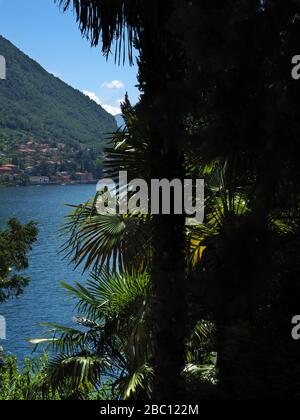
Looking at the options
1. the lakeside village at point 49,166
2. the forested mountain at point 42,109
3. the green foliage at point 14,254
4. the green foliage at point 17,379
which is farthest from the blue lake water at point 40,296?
the forested mountain at point 42,109

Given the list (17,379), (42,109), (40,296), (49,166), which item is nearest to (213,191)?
(17,379)

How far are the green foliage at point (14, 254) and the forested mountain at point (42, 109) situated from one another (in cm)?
7404

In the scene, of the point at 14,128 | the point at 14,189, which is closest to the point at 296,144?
the point at 14,128

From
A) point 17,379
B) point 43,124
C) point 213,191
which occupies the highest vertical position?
point 43,124

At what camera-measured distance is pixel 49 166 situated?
300ft

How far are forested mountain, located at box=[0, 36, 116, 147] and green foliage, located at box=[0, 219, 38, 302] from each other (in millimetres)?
74043

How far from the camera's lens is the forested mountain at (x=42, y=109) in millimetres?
92894

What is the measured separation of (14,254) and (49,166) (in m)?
78.4

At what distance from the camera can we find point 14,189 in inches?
3954

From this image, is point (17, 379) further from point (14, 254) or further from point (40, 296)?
point (40, 296)

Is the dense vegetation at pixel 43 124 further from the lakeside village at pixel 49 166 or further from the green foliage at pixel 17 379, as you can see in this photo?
the green foliage at pixel 17 379

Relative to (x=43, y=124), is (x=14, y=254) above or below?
below

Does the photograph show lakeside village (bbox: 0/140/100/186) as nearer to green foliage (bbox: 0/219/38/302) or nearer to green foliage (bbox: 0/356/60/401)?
green foliage (bbox: 0/219/38/302)
